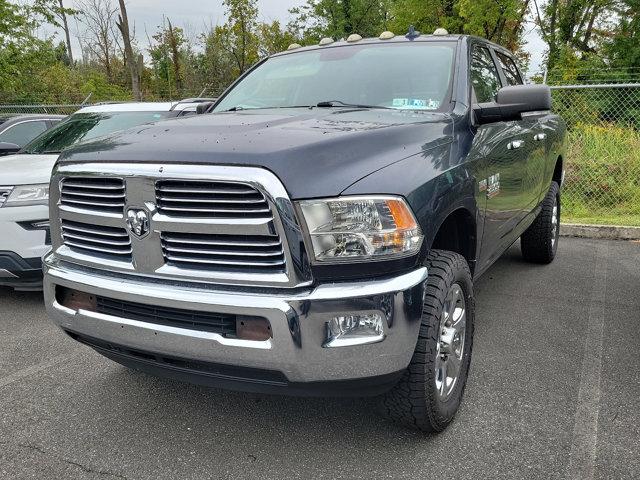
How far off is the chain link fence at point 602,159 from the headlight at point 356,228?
6.03 metres

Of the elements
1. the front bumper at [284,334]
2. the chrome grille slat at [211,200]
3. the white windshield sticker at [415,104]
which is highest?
the white windshield sticker at [415,104]

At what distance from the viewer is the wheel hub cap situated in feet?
8.48

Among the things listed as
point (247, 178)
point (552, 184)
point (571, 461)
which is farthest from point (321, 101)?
point (552, 184)

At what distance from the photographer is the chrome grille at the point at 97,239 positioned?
2.35m

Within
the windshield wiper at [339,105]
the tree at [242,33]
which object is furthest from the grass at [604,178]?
the tree at [242,33]

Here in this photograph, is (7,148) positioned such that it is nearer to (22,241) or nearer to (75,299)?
(22,241)

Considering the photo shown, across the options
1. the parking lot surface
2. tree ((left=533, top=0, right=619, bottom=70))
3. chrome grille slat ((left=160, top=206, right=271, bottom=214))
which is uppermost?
tree ((left=533, top=0, right=619, bottom=70))

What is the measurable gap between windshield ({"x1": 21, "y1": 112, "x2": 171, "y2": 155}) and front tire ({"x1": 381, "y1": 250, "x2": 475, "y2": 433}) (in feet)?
14.0

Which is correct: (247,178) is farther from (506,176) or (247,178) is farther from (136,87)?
(136,87)

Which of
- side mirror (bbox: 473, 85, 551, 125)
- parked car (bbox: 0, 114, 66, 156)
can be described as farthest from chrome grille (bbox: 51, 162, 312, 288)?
parked car (bbox: 0, 114, 66, 156)

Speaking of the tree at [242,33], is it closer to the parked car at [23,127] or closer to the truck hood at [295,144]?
the parked car at [23,127]

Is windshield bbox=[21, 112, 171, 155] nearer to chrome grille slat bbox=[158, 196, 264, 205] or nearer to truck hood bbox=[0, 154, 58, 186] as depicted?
truck hood bbox=[0, 154, 58, 186]

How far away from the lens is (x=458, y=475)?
2340 mm

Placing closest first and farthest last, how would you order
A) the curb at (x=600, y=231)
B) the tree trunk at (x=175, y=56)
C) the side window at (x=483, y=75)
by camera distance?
the side window at (x=483, y=75), the curb at (x=600, y=231), the tree trunk at (x=175, y=56)
